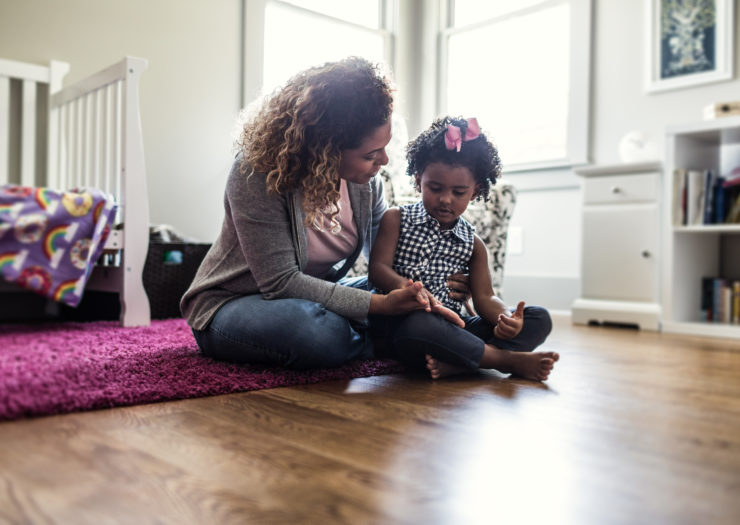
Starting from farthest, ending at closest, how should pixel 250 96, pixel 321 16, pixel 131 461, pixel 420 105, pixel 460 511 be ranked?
pixel 420 105 → pixel 321 16 → pixel 250 96 → pixel 131 461 → pixel 460 511

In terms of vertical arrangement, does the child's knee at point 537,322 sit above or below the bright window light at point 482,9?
below

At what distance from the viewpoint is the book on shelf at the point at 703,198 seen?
2215 mm

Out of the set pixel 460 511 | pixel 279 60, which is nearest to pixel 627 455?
pixel 460 511

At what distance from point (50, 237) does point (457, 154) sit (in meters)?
0.98

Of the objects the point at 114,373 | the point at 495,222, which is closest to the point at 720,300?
the point at 495,222

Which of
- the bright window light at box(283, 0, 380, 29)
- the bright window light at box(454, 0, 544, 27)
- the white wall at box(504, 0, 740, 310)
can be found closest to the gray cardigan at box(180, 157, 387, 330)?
the white wall at box(504, 0, 740, 310)

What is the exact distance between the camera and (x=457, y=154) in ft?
4.23

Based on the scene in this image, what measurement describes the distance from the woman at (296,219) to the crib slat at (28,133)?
1.42m

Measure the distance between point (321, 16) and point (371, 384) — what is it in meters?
2.59

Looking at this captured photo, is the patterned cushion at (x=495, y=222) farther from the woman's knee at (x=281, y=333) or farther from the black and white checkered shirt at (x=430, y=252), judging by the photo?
the woman's knee at (x=281, y=333)

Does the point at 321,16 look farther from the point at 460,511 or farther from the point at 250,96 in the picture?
the point at 460,511

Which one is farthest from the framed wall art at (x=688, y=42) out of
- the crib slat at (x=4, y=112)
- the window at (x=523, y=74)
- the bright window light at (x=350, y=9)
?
the crib slat at (x=4, y=112)

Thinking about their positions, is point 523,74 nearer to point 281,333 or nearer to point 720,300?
point 720,300

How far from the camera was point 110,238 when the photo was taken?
178 centimetres
